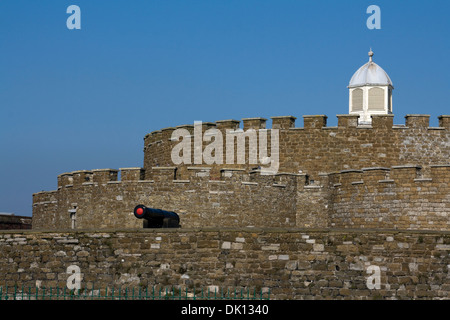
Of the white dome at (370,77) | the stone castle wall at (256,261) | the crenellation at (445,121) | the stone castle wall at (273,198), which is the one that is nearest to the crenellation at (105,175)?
the stone castle wall at (273,198)

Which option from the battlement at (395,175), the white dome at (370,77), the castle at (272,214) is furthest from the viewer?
the white dome at (370,77)

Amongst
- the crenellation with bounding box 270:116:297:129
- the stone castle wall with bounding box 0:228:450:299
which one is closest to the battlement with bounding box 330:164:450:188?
the crenellation with bounding box 270:116:297:129

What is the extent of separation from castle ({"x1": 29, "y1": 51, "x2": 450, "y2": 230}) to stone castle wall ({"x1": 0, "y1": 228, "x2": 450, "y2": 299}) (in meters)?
8.69

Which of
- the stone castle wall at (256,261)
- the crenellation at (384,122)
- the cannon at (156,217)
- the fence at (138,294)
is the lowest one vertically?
the fence at (138,294)

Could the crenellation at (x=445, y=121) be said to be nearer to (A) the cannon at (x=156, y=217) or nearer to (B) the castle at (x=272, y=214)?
(B) the castle at (x=272, y=214)

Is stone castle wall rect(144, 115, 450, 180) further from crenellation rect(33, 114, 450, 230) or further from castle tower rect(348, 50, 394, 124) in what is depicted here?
castle tower rect(348, 50, 394, 124)

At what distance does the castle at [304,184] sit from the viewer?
29.7m

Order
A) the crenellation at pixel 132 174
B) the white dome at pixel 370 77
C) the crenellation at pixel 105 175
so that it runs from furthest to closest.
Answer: the white dome at pixel 370 77 < the crenellation at pixel 105 175 < the crenellation at pixel 132 174

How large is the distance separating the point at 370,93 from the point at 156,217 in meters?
Result: 18.0

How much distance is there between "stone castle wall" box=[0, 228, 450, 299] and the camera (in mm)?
20797

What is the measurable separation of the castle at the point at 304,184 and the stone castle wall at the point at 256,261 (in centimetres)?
869

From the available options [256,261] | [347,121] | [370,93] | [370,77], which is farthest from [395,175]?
[370,77]

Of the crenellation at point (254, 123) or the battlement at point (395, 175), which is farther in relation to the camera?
the crenellation at point (254, 123)
